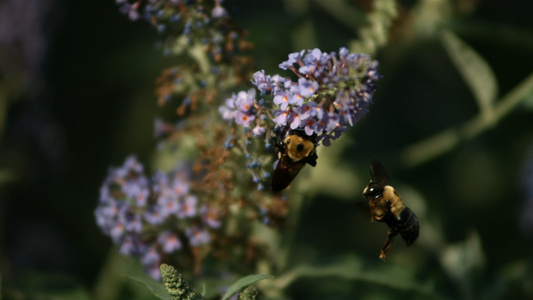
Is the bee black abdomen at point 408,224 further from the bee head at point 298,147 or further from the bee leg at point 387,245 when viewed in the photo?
the bee head at point 298,147

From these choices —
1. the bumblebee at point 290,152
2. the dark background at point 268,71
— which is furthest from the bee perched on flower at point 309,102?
the dark background at point 268,71

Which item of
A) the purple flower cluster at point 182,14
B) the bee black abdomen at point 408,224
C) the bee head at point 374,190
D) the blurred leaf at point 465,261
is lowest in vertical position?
the bee black abdomen at point 408,224

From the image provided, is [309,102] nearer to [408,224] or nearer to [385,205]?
[385,205]

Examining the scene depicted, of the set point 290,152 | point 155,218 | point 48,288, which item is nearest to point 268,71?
point 155,218

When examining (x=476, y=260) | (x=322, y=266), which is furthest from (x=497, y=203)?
(x=322, y=266)

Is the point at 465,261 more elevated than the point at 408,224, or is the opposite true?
the point at 465,261
